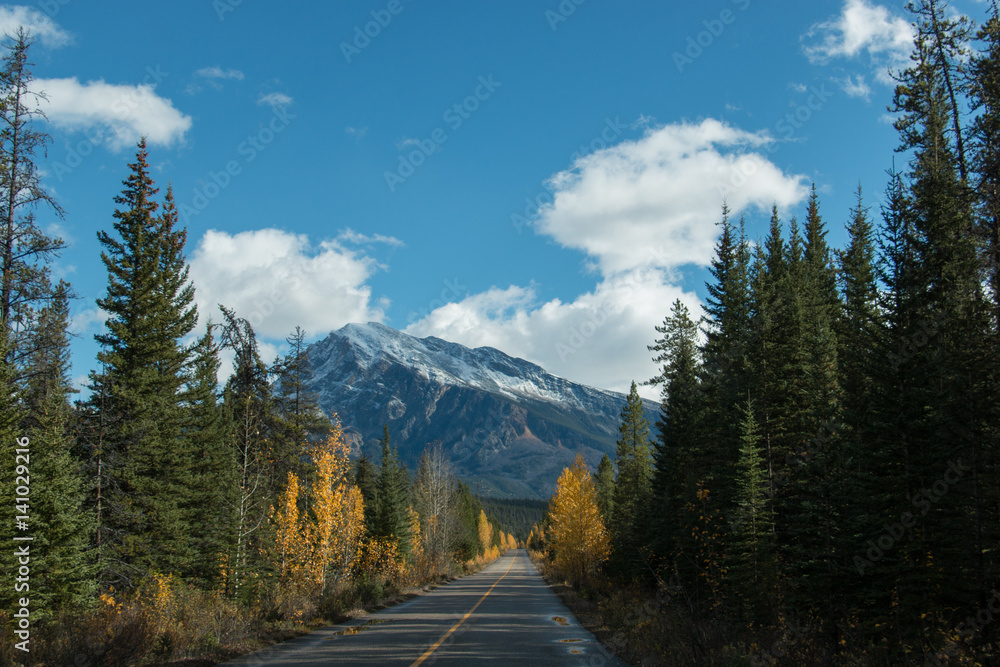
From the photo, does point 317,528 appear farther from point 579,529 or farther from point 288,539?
point 579,529

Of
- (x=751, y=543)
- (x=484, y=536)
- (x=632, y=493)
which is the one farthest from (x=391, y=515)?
(x=484, y=536)

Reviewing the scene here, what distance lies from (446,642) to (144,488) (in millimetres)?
12475

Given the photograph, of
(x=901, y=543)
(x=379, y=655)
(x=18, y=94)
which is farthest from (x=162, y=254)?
(x=901, y=543)

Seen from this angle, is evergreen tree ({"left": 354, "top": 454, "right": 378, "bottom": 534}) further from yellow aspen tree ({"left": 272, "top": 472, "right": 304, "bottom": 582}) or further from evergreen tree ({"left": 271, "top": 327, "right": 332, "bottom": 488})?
yellow aspen tree ({"left": 272, "top": 472, "right": 304, "bottom": 582})

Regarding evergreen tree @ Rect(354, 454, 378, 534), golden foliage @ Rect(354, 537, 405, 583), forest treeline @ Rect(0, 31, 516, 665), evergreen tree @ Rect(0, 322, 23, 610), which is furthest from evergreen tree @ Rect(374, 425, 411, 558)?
evergreen tree @ Rect(0, 322, 23, 610)

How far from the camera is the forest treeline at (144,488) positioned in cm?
1177

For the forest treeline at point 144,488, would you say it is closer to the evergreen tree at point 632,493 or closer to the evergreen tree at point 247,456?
the evergreen tree at point 247,456

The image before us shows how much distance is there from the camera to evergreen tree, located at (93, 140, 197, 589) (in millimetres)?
18609

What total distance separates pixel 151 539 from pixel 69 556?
21.1 feet

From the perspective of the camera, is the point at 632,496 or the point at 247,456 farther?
the point at 632,496

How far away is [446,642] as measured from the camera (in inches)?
506

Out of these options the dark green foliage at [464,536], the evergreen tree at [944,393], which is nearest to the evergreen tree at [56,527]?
the evergreen tree at [944,393]

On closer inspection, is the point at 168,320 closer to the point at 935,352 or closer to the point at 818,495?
the point at 818,495

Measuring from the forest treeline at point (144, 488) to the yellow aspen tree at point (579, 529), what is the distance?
12.5 meters
